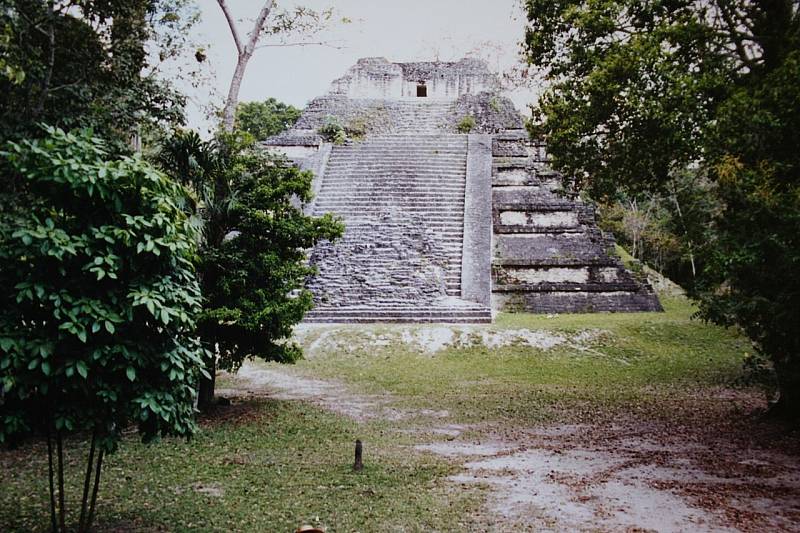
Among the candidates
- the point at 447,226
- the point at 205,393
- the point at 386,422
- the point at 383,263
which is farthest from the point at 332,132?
the point at 386,422

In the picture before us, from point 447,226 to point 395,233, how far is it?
1365mm

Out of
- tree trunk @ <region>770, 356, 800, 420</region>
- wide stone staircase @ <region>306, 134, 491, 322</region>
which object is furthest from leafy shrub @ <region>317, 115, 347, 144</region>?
tree trunk @ <region>770, 356, 800, 420</region>

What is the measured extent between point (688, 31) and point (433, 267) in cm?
832

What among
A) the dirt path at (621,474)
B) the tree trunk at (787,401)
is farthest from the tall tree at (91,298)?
the tree trunk at (787,401)

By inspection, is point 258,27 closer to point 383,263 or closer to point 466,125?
point 383,263

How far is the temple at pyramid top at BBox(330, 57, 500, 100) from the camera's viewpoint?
83.0ft

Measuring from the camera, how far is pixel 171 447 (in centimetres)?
611

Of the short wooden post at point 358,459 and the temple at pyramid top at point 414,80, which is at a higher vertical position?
the temple at pyramid top at point 414,80

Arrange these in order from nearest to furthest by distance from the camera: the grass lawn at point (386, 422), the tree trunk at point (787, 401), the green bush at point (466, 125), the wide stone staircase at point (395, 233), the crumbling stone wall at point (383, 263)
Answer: the grass lawn at point (386, 422), the tree trunk at point (787, 401), the wide stone staircase at point (395, 233), the crumbling stone wall at point (383, 263), the green bush at point (466, 125)

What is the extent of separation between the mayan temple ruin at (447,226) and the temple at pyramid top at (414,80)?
130 inches

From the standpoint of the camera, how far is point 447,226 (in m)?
15.6

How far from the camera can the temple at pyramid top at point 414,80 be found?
2530cm

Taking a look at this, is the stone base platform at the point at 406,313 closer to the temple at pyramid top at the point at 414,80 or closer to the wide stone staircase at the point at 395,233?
the wide stone staircase at the point at 395,233

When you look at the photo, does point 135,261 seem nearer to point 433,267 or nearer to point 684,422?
point 684,422
